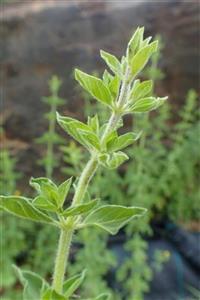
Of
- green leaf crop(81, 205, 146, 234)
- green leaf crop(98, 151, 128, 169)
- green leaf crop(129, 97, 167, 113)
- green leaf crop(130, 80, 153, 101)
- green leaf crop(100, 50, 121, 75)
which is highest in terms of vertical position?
green leaf crop(100, 50, 121, 75)

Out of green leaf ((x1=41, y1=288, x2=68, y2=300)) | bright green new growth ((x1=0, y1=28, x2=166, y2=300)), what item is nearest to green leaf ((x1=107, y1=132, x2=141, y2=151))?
bright green new growth ((x1=0, y1=28, x2=166, y2=300))

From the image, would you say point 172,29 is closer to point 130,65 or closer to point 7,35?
point 7,35

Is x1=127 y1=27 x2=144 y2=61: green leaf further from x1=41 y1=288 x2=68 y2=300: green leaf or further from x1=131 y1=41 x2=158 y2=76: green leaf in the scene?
x1=41 y1=288 x2=68 y2=300: green leaf

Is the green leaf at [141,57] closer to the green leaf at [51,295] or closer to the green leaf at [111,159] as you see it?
the green leaf at [111,159]

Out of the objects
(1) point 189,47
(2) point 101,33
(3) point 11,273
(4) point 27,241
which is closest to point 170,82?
(1) point 189,47

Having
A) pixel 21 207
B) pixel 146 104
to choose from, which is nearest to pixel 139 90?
pixel 146 104

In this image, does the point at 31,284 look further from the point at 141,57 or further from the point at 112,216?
the point at 141,57
